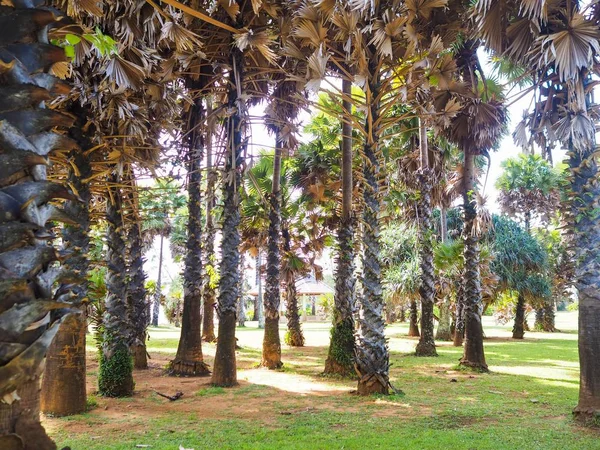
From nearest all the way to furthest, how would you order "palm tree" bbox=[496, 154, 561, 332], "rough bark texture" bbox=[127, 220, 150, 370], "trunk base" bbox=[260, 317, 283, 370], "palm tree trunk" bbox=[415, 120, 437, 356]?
1. "rough bark texture" bbox=[127, 220, 150, 370]
2. "trunk base" bbox=[260, 317, 283, 370]
3. "palm tree trunk" bbox=[415, 120, 437, 356]
4. "palm tree" bbox=[496, 154, 561, 332]

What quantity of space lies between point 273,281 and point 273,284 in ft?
0.29

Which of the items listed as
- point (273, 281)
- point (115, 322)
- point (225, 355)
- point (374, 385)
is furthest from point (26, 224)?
point (273, 281)

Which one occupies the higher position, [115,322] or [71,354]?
[115,322]

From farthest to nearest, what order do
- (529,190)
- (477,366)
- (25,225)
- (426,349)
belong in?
(529,190)
(426,349)
(477,366)
(25,225)

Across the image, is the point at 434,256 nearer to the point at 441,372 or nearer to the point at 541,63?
the point at 441,372

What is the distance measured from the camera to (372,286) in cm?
957

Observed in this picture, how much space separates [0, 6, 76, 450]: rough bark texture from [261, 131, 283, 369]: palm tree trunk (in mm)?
11720

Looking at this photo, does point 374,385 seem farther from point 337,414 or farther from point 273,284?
point 273,284

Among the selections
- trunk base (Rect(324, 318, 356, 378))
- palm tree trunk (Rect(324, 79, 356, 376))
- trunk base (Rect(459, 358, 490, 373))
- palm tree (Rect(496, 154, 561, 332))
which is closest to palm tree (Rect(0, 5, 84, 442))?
palm tree trunk (Rect(324, 79, 356, 376))

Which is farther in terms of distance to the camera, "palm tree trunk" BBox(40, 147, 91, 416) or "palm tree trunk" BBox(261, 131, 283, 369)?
"palm tree trunk" BBox(261, 131, 283, 369)

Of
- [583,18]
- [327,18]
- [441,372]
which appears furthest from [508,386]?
[327,18]

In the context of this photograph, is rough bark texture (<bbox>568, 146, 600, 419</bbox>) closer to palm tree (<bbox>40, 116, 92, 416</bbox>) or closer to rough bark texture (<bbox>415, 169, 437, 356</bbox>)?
rough bark texture (<bbox>415, 169, 437, 356</bbox>)

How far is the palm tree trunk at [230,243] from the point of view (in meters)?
10.4

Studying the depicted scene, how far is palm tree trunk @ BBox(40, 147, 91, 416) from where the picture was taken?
7.91 metres
